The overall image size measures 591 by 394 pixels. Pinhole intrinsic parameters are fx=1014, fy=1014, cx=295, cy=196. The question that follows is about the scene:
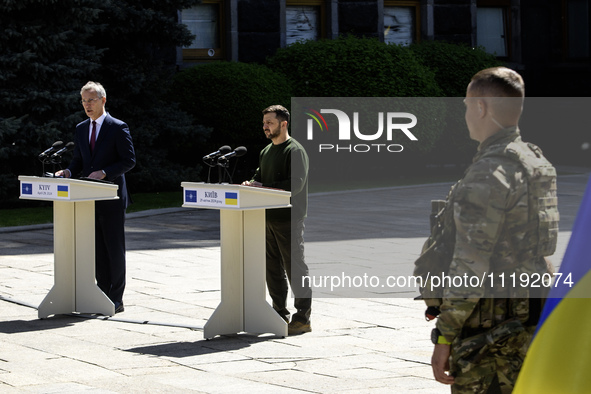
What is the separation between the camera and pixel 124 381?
6254 mm

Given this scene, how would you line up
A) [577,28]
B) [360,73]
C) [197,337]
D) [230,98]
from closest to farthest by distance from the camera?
[197,337] → [230,98] → [360,73] → [577,28]

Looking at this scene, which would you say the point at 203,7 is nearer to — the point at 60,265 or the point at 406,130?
the point at 406,130

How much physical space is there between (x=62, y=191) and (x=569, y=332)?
6.00 metres

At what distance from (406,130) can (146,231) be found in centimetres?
1009

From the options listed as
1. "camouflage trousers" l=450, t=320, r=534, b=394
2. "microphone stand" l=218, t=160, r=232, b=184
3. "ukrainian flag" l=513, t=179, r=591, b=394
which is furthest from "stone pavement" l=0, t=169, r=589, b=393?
"ukrainian flag" l=513, t=179, r=591, b=394

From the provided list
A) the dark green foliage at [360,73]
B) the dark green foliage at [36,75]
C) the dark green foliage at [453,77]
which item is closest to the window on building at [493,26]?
the dark green foliage at [453,77]

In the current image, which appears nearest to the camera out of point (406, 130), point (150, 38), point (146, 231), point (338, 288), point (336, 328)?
point (336, 328)

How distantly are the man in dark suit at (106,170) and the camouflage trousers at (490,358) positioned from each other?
532cm

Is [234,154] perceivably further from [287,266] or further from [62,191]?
[62,191]

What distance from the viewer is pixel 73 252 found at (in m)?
8.80

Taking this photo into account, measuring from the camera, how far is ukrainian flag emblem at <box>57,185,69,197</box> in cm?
836

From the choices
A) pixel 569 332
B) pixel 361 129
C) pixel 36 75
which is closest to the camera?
pixel 569 332

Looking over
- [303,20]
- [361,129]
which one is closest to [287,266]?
[361,129]

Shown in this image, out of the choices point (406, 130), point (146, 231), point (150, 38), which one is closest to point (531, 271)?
point (146, 231)
